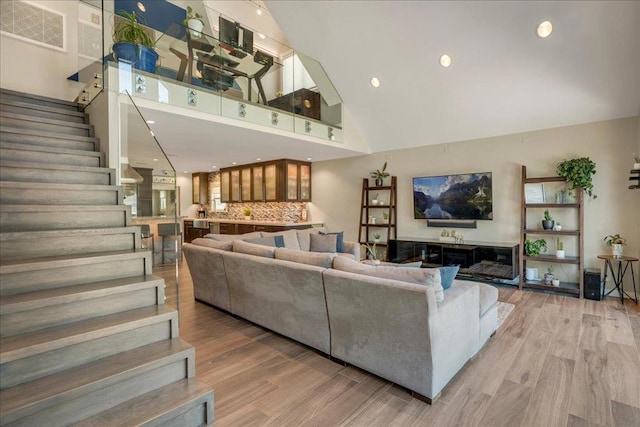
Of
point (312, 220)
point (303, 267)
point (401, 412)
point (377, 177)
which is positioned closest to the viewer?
point (401, 412)

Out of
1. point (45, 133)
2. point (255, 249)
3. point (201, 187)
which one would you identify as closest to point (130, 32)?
point (45, 133)

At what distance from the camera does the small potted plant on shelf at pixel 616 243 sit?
14.7 ft

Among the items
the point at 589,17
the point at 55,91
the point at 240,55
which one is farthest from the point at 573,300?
the point at 55,91

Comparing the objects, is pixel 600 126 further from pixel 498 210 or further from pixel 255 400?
pixel 255 400

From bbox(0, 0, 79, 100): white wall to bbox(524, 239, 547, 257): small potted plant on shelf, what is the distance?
8.04 meters

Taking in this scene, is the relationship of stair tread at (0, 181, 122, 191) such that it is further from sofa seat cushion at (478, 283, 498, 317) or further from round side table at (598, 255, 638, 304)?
round side table at (598, 255, 638, 304)

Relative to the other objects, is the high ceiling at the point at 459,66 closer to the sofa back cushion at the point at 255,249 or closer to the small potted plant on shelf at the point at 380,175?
the small potted plant on shelf at the point at 380,175

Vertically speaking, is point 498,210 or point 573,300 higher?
point 498,210

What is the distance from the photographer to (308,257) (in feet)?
10.1

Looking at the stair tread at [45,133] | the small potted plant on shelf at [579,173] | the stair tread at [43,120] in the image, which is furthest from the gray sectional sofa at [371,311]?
the small potted plant on shelf at [579,173]

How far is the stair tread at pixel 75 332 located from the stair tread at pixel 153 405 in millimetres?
422

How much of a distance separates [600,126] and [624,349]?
344 cm

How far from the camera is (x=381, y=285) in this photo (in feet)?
7.61

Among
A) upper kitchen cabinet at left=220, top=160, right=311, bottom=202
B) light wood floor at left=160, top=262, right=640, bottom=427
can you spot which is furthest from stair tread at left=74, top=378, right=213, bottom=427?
upper kitchen cabinet at left=220, top=160, right=311, bottom=202
